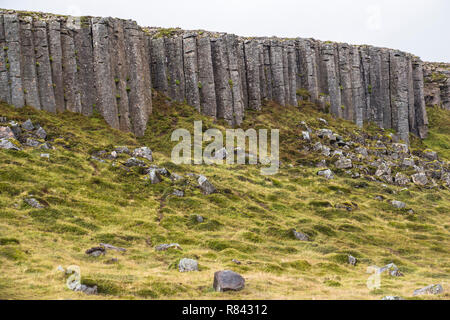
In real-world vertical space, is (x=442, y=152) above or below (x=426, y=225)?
above

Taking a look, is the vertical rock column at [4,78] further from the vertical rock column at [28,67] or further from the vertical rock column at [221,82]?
the vertical rock column at [221,82]

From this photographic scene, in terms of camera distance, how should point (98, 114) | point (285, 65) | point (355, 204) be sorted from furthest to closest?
point (285, 65), point (98, 114), point (355, 204)

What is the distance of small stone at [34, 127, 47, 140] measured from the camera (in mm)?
49594

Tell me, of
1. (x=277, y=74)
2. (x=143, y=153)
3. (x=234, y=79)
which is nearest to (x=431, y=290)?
(x=143, y=153)

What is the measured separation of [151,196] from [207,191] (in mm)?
6153

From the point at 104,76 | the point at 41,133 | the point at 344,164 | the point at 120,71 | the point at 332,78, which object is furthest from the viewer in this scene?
the point at 332,78

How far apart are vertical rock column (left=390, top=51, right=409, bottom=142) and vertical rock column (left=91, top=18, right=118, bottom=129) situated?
59.7 m

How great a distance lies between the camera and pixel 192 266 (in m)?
28.1

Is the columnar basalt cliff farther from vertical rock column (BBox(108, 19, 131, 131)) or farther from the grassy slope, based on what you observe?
the grassy slope

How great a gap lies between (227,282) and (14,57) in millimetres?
44571

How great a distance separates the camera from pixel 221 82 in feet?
232

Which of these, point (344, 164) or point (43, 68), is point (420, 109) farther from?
point (43, 68)

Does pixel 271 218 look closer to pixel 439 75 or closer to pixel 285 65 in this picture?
pixel 285 65

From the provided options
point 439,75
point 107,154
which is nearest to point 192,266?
point 107,154
